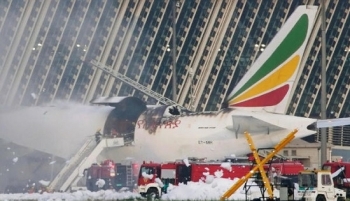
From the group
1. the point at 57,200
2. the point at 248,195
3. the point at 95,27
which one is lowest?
the point at 57,200

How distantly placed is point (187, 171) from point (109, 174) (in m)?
7.14

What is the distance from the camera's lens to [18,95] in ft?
209

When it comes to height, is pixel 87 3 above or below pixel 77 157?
above

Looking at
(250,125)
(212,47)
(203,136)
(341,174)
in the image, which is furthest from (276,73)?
(212,47)

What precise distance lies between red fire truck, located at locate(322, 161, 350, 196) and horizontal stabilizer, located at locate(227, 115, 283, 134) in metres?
4.22

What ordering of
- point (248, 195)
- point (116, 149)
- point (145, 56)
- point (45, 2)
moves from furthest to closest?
1. point (145, 56)
2. point (45, 2)
3. point (116, 149)
4. point (248, 195)

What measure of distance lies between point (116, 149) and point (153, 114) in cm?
380

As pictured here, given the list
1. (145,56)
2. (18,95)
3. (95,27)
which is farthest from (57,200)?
(145,56)

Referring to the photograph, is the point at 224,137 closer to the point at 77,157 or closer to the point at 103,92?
the point at 77,157

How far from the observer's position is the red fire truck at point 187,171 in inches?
2039

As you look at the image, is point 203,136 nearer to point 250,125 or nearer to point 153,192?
point 250,125

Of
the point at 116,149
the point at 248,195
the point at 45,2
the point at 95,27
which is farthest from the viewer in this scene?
the point at 95,27

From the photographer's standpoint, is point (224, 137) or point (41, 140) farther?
point (41, 140)

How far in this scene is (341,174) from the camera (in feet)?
184
